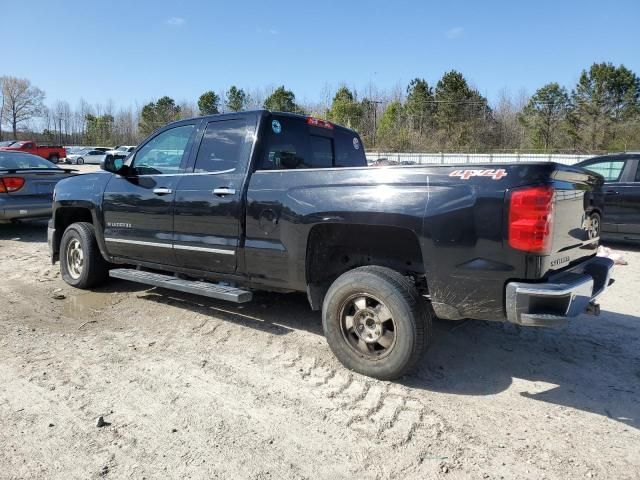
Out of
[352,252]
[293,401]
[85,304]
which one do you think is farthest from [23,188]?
[293,401]

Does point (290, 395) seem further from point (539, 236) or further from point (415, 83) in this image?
point (415, 83)

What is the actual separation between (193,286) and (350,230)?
1.70 meters

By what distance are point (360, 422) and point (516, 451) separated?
0.91 metres

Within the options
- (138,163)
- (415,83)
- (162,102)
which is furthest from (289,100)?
(138,163)

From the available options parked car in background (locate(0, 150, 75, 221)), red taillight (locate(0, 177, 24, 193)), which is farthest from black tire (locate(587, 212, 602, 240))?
red taillight (locate(0, 177, 24, 193))

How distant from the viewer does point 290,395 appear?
345 centimetres

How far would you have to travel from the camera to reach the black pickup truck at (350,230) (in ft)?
9.91

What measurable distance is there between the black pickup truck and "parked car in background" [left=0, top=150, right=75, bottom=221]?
4.38 metres

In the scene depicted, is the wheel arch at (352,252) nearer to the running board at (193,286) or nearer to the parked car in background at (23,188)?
the running board at (193,286)

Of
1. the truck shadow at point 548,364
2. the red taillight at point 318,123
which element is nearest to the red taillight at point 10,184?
the red taillight at point 318,123

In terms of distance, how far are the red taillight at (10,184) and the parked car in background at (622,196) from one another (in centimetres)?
999

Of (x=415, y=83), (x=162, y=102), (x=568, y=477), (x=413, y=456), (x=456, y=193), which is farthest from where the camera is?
(x=162, y=102)

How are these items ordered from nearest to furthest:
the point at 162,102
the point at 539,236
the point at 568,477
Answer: the point at 568,477, the point at 539,236, the point at 162,102

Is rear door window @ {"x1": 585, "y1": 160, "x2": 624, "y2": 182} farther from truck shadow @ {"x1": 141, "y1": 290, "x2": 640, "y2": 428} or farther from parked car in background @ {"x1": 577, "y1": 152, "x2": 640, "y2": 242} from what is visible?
truck shadow @ {"x1": 141, "y1": 290, "x2": 640, "y2": 428}
